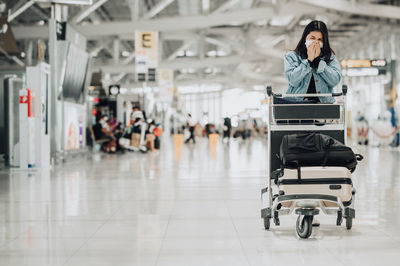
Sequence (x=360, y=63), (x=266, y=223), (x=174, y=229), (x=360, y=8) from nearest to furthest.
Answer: (x=266, y=223), (x=174, y=229), (x=360, y=63), (x=360, y=8)

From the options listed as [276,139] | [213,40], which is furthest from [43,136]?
[213,40]

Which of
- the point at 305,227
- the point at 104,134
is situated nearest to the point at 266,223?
the point at 305,227

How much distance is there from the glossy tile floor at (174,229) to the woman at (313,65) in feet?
4.22

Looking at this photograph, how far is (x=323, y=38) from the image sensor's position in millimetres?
4824

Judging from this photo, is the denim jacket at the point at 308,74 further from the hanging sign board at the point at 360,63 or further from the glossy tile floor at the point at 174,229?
the hanging sign board at the point at 360,63

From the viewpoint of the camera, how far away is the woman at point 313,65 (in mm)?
4754

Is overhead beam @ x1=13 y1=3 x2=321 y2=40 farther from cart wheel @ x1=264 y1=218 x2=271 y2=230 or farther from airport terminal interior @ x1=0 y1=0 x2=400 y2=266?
cart wheel @ x1=264 y1=218 x2=271 y2=230

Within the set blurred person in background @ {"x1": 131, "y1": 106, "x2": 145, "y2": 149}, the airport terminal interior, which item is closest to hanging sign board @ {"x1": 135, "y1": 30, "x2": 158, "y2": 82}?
blurred person in background @ {"x1": 131, "y1": 106, "x2": 145, "y2": 149}

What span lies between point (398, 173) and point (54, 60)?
9568 mm

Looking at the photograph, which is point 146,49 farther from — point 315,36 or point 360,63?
point 315,36

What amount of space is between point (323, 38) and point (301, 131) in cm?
84

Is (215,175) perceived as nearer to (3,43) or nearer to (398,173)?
(398,173)

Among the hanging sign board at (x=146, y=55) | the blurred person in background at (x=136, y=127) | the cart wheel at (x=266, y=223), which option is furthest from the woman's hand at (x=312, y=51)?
the hanging sign board at (x=146, y=55)

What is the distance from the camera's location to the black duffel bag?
4.42m
